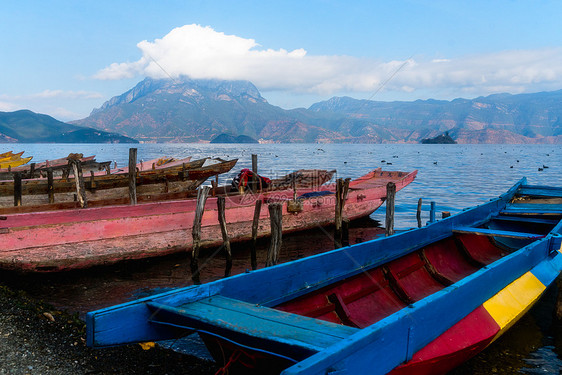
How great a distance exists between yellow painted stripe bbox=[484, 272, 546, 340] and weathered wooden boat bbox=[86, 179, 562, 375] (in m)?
0.02

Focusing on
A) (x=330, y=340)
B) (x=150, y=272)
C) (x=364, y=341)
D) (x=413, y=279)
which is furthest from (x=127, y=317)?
(x=150, y=272)

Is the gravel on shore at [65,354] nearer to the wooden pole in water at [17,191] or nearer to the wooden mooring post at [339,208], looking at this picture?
the wooden mooring post at [339,208]

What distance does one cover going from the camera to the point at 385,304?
659 centimetres

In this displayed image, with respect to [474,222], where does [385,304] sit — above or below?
below

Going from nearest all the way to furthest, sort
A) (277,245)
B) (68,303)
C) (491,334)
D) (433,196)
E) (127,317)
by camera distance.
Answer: (127,317) < (491,334) < (68,303) < (277,245) < (433,196)

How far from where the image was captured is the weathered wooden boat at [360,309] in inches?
132

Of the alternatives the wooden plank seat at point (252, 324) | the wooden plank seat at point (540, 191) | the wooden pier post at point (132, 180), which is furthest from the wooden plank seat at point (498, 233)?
the wooden pier post at point (132, 180)

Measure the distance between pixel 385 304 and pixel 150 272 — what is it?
7.18m

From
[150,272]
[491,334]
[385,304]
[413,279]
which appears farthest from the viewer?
[150,272]

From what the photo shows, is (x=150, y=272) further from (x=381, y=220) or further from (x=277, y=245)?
(x=381, y=220)

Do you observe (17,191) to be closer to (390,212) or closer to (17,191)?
(17,191)

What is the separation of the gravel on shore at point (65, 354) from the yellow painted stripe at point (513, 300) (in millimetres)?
4434

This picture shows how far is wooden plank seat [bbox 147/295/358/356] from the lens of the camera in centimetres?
323

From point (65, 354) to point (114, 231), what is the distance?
558 centimetres
